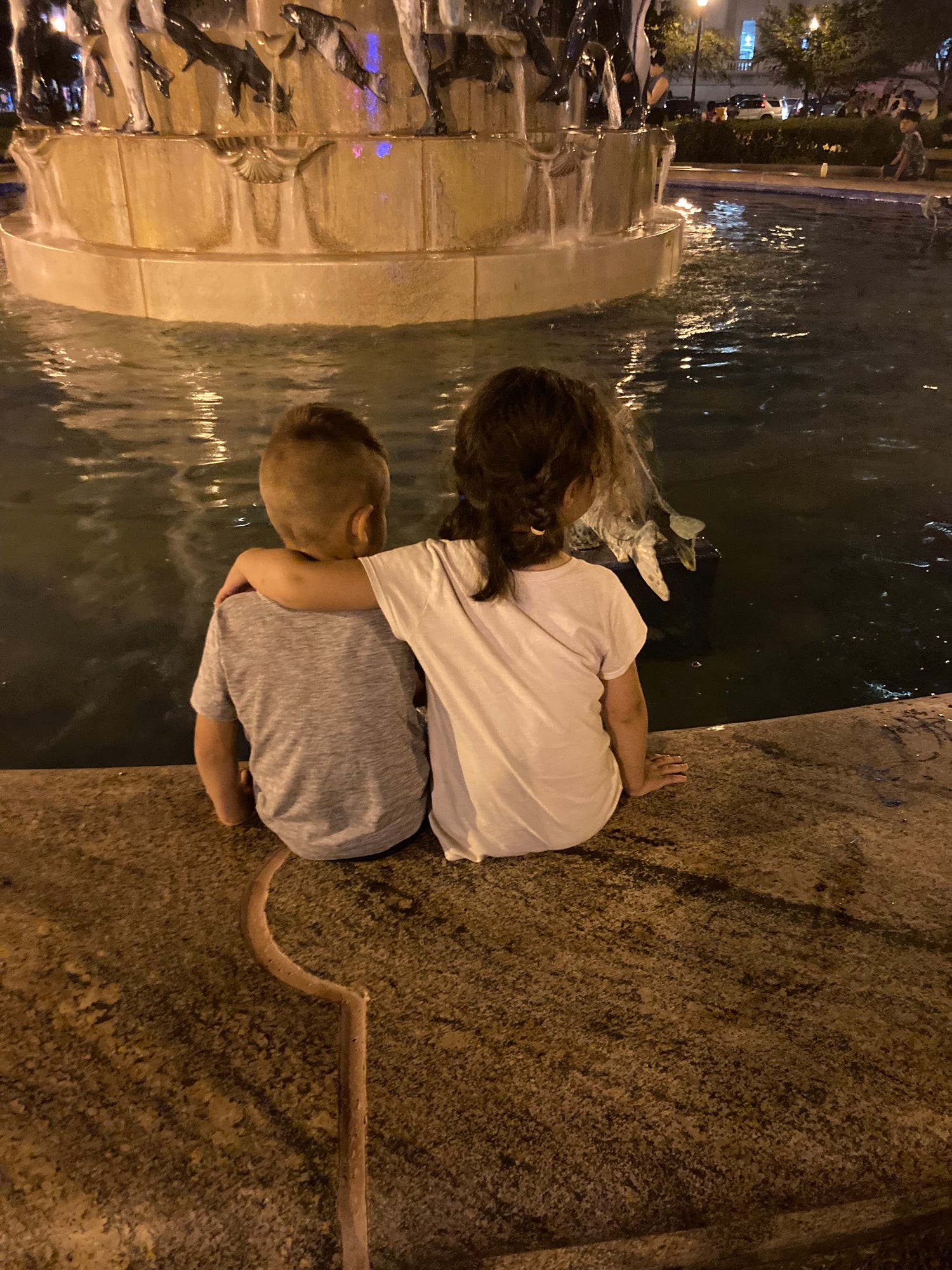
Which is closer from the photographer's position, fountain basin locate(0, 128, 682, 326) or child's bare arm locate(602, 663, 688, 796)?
child's bare arm locate(602, 663, 688, 796)

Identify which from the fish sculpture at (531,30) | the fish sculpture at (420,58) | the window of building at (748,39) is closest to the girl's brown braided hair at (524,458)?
the fish sculpture at (420,58)

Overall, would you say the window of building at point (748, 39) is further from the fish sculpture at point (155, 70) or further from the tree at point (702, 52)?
the fish sculpture at point (155, 70)

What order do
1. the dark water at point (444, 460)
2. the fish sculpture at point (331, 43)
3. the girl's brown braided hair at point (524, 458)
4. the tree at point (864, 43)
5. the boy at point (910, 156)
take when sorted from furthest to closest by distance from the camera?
the tree at point (864, 43) → the boy at point (910, 156) → the fish sculpture at point (331, 43) → the dark water at point (444, 460) → the girl's brown braided hair at point (524, 458)

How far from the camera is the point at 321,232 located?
9.49 meters

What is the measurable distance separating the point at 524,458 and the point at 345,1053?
1.20m

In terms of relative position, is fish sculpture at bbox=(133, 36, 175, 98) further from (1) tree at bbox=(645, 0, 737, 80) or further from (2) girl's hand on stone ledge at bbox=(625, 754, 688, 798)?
(1) tree at bbox=(645, 0, 737, 80)

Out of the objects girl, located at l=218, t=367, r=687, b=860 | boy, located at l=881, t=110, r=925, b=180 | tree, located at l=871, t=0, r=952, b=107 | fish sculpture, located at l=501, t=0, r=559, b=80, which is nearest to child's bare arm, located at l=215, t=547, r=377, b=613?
girl, located at l=218, t=367, r=687, b=860

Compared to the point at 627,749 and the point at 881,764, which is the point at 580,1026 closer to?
the point at 627,749

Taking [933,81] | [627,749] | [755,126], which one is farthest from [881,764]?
[933,81]

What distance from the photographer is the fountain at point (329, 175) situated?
928cm

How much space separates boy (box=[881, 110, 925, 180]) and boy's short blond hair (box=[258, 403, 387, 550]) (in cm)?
2481

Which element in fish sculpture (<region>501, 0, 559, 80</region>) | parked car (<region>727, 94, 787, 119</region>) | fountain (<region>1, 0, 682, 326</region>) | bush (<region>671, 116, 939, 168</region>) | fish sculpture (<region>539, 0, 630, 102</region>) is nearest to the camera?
fountain (<region>1, 0, 682, 326</region>)

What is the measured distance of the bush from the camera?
27781 millimetres

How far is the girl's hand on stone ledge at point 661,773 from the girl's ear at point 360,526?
966 mm
